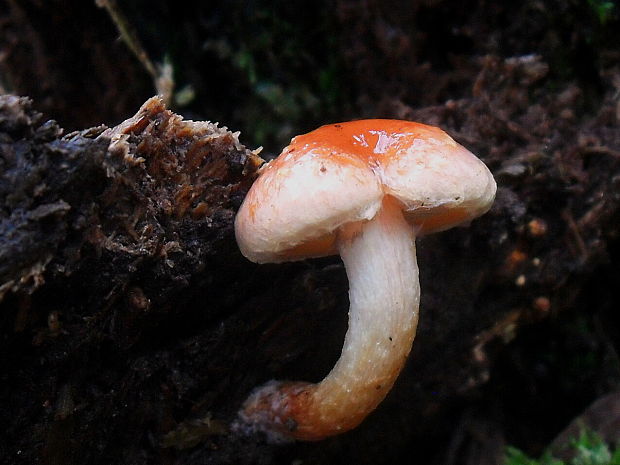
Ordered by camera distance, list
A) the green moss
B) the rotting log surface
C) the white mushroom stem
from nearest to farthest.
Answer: the rotting log surface < the white mushroom stem < the green moss

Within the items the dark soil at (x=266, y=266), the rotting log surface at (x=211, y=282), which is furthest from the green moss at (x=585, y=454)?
the rotting log surface at (x=211, y=282)

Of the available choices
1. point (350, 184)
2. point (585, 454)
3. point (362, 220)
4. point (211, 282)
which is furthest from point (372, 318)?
point (585, 454)

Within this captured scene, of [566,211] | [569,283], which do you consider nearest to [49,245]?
[566,211]

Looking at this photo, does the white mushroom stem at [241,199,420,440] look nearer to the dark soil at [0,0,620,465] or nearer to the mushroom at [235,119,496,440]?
the mushroom at [235,119,496,440]

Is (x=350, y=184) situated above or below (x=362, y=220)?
above

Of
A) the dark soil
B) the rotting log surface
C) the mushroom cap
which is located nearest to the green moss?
the dark soil

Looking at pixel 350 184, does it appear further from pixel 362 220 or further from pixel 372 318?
pixel 372 318

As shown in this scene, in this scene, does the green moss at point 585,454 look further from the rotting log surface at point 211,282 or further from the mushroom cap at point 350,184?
the mushroom cap at point 350,184
